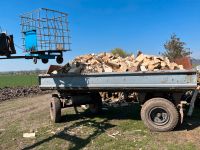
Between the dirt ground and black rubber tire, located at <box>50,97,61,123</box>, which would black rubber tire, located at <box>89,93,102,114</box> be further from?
black rubber tire, located at <box>50,97,61,123</box>

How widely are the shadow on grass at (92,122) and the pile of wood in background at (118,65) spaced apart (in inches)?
60.0

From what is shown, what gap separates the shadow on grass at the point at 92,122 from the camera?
721 cm

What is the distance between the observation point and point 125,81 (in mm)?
7809

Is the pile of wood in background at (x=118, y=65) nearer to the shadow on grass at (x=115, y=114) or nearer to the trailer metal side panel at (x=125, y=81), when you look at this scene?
the trailer metal side panel at (x=125, y=81)

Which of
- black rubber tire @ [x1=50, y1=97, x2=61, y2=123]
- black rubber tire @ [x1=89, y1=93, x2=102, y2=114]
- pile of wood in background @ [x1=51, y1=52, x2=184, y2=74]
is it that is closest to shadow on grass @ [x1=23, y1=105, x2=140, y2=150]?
black rubber tire @ [x1=89, y1=93, x2=102, y2=114]

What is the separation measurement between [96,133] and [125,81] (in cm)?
149

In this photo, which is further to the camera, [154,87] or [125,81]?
[125,81]

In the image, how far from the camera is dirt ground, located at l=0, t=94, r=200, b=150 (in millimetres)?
6739

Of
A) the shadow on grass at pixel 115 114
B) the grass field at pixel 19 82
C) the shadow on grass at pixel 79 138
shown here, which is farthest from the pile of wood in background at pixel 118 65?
the grass field at pixel 19 82

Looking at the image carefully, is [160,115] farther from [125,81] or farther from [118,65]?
[118,65]

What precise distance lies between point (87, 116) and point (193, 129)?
372 cm

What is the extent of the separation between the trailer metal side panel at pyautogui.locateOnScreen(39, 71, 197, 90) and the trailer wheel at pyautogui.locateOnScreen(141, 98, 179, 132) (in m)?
0.43

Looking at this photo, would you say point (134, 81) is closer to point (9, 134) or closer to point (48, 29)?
point (48, 29)

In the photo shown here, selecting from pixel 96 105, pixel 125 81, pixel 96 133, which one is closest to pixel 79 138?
pixel 96 133
